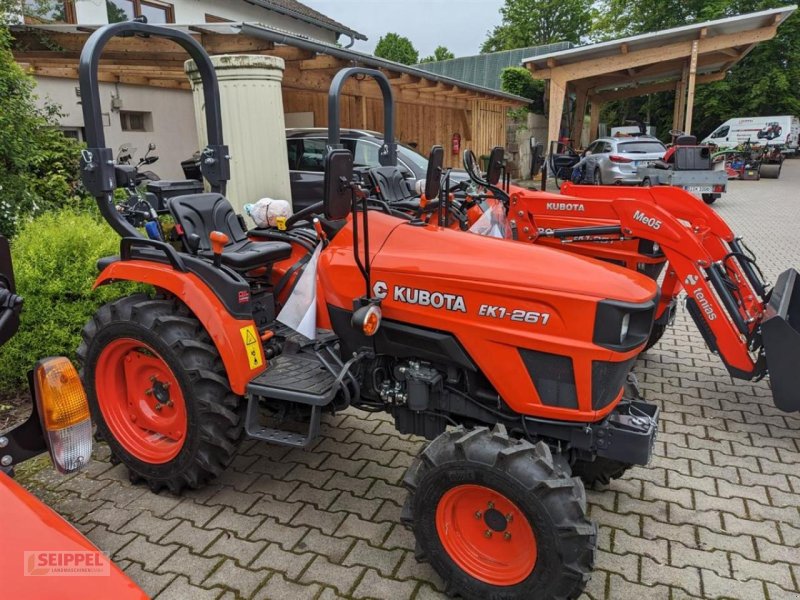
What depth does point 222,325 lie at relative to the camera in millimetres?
2709

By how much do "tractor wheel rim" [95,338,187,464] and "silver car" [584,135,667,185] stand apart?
12670 mm

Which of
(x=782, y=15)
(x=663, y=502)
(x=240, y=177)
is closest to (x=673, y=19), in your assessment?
(x=782, y=15)

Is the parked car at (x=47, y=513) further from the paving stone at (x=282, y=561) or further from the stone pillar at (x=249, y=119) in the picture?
the stone pillar at (x=249, y=119)

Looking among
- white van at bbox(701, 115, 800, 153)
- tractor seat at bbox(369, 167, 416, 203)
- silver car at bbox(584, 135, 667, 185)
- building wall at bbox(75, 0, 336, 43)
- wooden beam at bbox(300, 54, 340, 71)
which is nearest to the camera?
tractor seat at bbox(369, 167, 416, 203)

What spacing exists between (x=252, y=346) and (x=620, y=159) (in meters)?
13.3

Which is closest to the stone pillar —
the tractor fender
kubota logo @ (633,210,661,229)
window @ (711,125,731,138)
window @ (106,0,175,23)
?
the tractor fender

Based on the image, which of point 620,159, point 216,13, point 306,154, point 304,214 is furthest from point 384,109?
point 216,13

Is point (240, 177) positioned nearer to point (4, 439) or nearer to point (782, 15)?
point (4, 439)

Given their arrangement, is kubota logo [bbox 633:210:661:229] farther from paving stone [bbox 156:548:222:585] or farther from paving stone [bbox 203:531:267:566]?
paving stone [bbox 156:548:222:585]

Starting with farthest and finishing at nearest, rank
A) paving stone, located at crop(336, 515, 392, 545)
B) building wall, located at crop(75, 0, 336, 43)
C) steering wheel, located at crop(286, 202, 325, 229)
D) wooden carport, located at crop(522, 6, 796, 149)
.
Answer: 1. wooden carport, located at crop(522, 6, 796, 149)
2. building wall, located at crop(75, 0, 336, 43)
3. steering wheel, located at crop(286, 202, 325, 229)
4. paving stone, located at crop(336, 515, 392, 545)

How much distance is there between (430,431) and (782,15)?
56.0 ft

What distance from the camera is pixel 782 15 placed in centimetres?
1495

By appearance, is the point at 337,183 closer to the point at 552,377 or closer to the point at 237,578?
the point at 552,377

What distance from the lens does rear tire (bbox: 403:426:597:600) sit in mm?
2045
